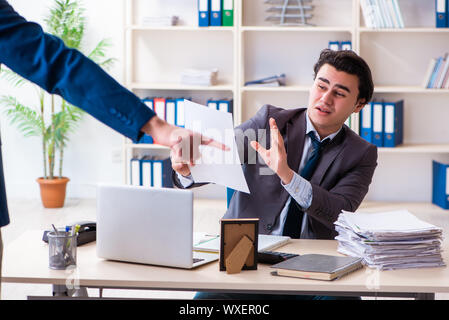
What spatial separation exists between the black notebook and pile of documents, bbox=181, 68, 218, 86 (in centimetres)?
305

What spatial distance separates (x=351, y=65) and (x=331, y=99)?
0.49 ft

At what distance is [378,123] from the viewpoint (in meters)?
4.60

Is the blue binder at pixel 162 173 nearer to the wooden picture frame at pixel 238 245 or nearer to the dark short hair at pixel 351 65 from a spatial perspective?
the dark short hair at pixel 351 65

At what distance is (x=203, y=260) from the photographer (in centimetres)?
177

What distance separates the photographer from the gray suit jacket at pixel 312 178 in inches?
87.0

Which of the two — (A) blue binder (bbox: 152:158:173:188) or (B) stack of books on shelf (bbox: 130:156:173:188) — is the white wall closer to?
(B) stack of books on shelf (bbox: 130:156:173:188)

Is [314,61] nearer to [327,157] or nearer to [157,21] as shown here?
[157,21]

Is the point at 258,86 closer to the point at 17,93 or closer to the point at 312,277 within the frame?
the point at 17,93

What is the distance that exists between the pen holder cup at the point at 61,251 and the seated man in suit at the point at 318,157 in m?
0.55

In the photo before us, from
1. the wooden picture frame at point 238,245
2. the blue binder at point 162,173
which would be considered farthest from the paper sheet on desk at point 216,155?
the blue binder at point 162,173

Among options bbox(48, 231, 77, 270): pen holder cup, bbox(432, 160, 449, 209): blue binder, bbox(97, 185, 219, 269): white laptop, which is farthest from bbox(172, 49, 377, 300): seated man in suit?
bbox(432, 160, 449, 209): blue binder

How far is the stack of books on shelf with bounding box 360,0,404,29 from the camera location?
14.8ft
